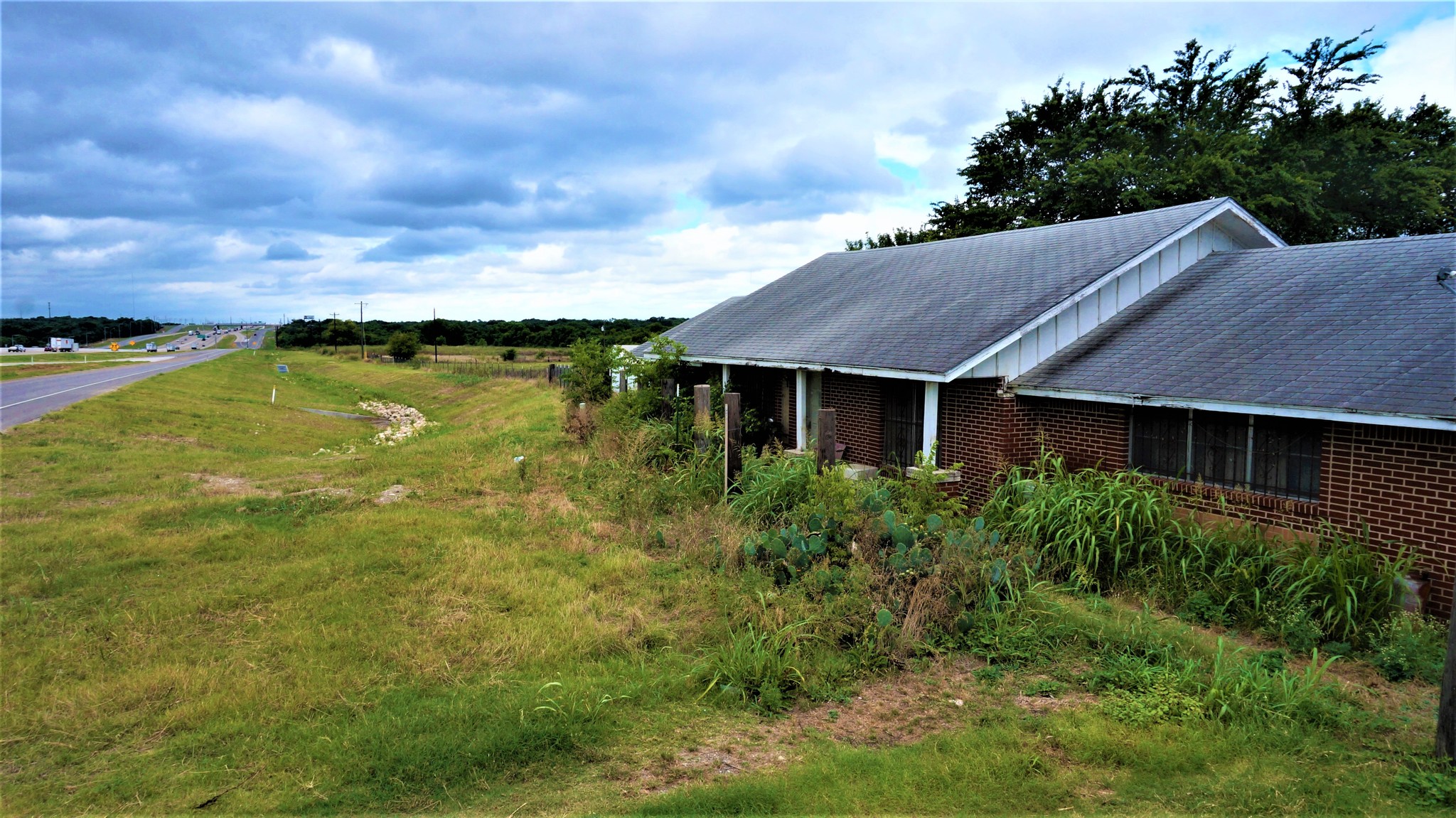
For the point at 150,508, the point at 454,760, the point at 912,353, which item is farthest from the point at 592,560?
the point at 150,508

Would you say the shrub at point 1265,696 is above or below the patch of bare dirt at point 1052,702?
above

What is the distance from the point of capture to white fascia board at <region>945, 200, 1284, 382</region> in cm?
1094

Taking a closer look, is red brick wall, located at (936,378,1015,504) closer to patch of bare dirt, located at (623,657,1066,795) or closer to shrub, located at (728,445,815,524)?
shrub, located at (728,445,815,524)

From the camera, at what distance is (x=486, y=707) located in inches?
214

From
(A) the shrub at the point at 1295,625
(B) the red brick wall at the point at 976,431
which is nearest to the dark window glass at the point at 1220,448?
(B) the red brick wall at the point at 976,431

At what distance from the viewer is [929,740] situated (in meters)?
5.18

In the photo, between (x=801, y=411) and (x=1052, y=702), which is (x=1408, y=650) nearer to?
(x=1052, y=702)

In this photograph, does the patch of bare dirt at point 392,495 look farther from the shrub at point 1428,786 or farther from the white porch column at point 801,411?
the shrub at point 1428,786

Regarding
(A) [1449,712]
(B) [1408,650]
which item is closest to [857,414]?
(B) [1408,650]

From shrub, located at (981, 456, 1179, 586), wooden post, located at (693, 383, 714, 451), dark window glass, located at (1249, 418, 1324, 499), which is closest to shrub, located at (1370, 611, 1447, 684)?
shrub, located at (981, 456, 1179, 586)

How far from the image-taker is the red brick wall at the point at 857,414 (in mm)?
14305

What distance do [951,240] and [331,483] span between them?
14260 millimetres

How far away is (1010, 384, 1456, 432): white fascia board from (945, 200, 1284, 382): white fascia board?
0.86 m

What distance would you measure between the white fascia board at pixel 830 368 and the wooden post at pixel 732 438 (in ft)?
7.35
